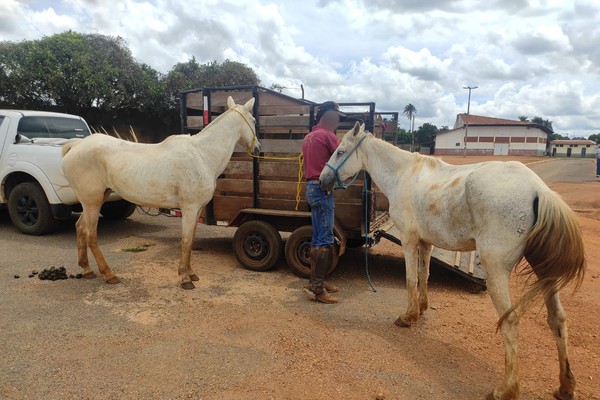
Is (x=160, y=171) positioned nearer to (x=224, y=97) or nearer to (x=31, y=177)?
(x=224, y=97)

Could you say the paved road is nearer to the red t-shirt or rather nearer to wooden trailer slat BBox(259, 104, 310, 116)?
wooden trailer slat BBox(259, 104, 310, 116)

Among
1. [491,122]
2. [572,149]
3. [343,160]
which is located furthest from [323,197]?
[572,149]

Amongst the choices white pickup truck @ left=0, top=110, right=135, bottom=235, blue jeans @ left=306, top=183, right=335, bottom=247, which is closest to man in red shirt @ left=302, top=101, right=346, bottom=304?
blue jeans @ left=306, top=183, right=335, bottom=247

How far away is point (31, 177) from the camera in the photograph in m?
7.10

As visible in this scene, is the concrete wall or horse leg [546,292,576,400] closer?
horse leg [546,292,576,400]

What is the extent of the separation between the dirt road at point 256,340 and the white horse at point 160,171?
0.68 meters

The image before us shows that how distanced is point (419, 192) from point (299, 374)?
194 cm

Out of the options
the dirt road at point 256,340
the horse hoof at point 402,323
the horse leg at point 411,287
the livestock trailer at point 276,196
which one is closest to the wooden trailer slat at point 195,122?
the livestock trailer at point 276,196

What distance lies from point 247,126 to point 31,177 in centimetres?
480

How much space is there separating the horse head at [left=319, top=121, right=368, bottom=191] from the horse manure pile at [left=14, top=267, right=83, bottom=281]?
11.9 feet

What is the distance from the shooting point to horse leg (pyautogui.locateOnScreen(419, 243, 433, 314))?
4.04 m

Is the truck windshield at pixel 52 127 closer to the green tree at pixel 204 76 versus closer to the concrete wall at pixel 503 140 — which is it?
the green tree at pixel 204 76

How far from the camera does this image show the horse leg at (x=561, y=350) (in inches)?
109

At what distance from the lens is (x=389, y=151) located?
161 inches
